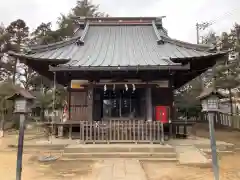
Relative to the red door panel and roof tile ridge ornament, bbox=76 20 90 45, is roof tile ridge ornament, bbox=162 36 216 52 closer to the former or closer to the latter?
the red door panel

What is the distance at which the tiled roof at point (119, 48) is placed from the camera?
10328 mm

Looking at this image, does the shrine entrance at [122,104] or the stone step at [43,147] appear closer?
the stone step at [43,147]

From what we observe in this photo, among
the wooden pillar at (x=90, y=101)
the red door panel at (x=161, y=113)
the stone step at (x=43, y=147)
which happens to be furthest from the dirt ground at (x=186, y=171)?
the stone step at (x=43, y=147)

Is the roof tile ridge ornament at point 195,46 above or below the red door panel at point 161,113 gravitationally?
above

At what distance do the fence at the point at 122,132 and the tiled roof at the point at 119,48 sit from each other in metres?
2.49

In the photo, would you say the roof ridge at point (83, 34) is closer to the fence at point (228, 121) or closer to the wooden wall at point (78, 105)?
the wooden wall at point (78, 105)

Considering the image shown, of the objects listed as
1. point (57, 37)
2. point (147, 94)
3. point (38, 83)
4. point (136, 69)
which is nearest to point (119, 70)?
point (136, 69)

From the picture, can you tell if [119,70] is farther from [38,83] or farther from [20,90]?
[38,83]

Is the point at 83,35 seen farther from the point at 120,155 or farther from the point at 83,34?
the point at 120,155

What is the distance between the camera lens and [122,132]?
29.8 ft

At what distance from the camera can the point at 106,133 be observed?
9148 mm

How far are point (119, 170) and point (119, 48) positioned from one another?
7.63 m

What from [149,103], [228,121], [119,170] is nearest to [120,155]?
[119,170]

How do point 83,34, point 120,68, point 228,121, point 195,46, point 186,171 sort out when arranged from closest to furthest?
point 186,171, point 120,68, point 195,46, point 83,34, point 228,121
